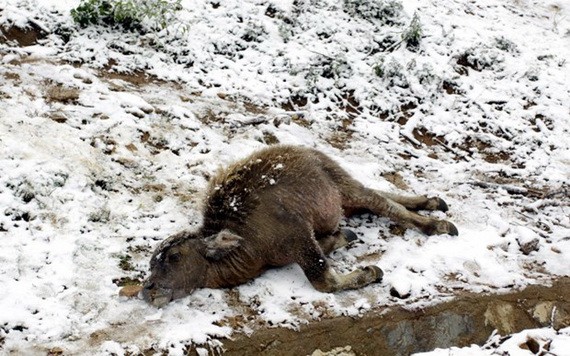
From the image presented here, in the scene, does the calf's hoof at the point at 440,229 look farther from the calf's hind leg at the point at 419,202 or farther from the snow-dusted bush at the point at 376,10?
the snow-dusted bush at the point at 376,10

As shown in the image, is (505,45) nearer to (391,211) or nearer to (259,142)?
(259,142)

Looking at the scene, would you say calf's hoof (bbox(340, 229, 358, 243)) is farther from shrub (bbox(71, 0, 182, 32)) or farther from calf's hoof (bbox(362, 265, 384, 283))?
shrub (bbox(71, 0, 182, 32))

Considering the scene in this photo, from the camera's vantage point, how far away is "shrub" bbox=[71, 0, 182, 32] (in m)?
8.02

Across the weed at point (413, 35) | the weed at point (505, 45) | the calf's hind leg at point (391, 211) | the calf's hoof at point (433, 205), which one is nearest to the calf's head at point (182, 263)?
the calf's hind leg at point (391, 211)

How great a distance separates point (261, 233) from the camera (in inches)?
194

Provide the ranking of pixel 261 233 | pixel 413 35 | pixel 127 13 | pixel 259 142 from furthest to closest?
pixel 413 35, pixel 127 13, pixel 259 142, pixel 261 233

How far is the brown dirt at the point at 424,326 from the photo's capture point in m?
4.45

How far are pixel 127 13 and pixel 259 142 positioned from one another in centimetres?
305

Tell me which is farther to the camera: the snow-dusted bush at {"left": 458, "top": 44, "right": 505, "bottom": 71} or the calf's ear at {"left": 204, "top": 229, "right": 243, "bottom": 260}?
the snow-dusted bush at {"left": 458, "top": 44, "right": 505, "bottom": 71}

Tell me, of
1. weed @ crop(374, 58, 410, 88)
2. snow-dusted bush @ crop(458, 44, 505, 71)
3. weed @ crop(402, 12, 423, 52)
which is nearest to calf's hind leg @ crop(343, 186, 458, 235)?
weed @ crop(374, 58, 410, 88)

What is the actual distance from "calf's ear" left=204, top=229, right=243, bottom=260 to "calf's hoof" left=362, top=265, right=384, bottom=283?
1.21 metres

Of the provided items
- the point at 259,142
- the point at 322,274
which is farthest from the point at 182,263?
the point at 259,142

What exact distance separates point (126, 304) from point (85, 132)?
253cm

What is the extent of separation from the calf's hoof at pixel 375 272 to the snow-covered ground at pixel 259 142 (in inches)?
3.9
